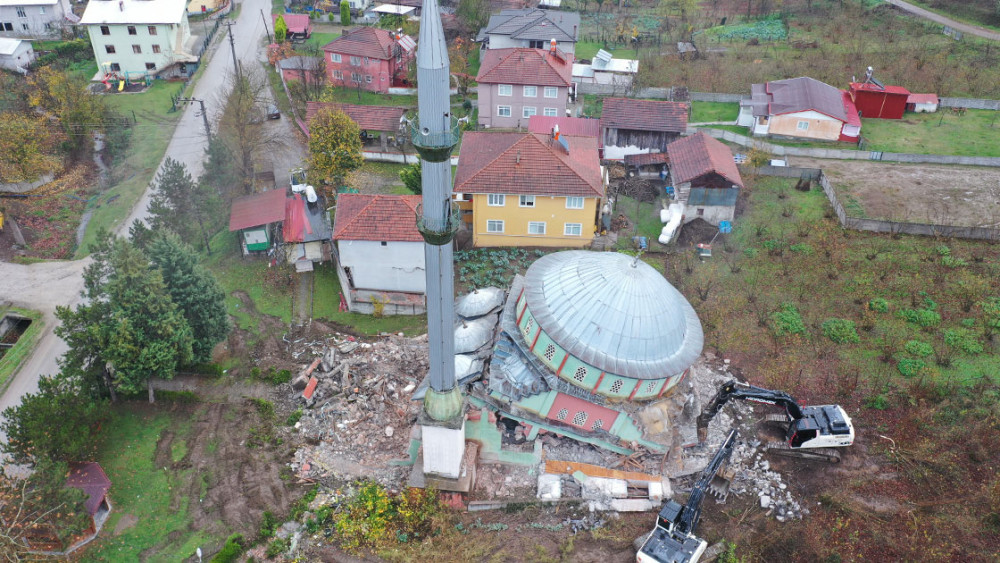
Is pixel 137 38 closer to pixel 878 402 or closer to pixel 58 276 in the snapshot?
pixel 58 276

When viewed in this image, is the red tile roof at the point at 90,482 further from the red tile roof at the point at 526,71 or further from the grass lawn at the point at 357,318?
the red tile roof at the point at 526,71

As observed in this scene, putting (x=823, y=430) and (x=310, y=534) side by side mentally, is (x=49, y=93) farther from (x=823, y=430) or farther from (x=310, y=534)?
(x=823, y=430)

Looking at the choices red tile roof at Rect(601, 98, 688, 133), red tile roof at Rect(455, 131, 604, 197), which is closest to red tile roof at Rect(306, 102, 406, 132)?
red tile roof at Rect(455, 131, 604, 197)

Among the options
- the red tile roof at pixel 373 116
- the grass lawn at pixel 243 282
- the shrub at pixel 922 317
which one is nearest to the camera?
the shrub at pixel 922 317

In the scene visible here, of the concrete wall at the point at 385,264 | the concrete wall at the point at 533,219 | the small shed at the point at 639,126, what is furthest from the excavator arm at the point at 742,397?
the small shed at the point at 639,126

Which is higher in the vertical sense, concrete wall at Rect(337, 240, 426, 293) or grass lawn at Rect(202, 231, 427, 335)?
concrete wall at Rect(337, 240, 426, 293)

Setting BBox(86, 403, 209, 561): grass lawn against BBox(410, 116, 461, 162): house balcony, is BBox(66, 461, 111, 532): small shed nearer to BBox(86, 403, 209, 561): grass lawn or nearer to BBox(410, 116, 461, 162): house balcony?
BBox(86, 403, 209, 561): grass lawn
